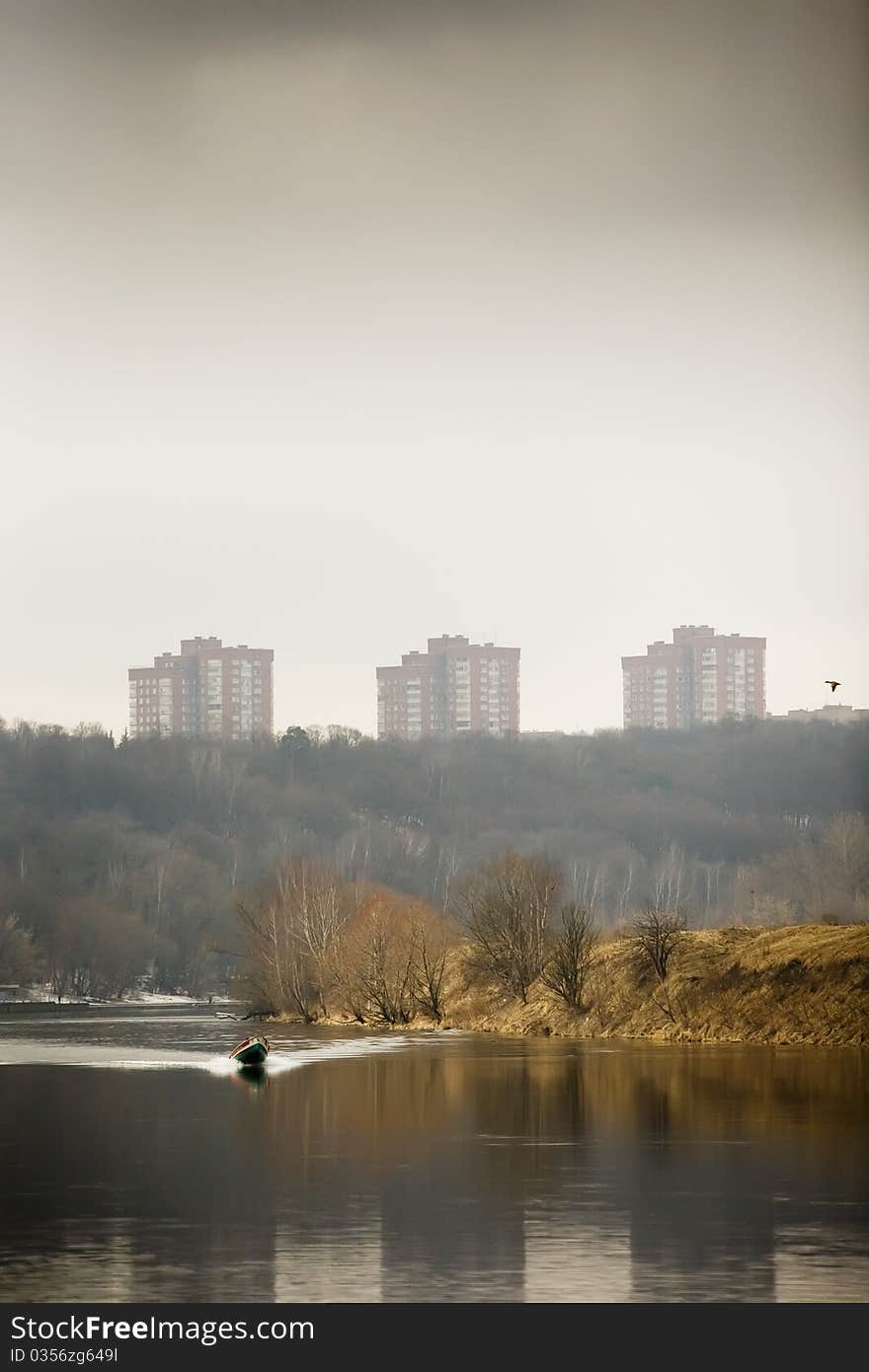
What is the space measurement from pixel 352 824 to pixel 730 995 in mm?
33576

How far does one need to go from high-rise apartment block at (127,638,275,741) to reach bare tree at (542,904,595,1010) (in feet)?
70.7

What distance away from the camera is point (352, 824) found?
59.4 metres

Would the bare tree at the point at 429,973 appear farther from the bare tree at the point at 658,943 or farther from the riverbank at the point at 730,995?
the bare tree at the point at 658,943

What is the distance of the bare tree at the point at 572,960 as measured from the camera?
1155 inches

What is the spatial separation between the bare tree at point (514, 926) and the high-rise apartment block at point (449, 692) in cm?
1425

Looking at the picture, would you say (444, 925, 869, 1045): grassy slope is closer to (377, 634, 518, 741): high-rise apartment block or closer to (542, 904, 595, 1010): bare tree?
(542, 904, 595, 1010): bare tree

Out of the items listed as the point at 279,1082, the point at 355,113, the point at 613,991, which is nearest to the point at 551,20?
the point at 355,113

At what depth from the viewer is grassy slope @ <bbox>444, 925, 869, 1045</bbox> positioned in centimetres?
2470

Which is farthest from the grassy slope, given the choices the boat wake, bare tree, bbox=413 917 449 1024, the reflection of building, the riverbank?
the reflection of building

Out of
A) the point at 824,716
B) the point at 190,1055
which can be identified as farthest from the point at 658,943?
the point at 824,716

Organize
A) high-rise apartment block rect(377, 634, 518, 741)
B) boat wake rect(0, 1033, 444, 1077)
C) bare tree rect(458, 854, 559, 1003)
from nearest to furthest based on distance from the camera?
1. boat wake rect(0, 1033, 444, 1077)
2. bare tree rect(458, 854, 559, 1003)
3. high-rise apartment block rect(377, 634, 518, 741)

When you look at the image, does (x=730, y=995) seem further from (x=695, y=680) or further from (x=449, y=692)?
(x=449, y=692)

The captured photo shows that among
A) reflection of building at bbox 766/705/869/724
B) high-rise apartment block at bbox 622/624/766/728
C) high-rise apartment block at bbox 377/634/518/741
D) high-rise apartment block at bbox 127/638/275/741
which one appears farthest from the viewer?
high-rise apartment block at bbox 127/638/275/741

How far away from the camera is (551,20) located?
20234 mm
